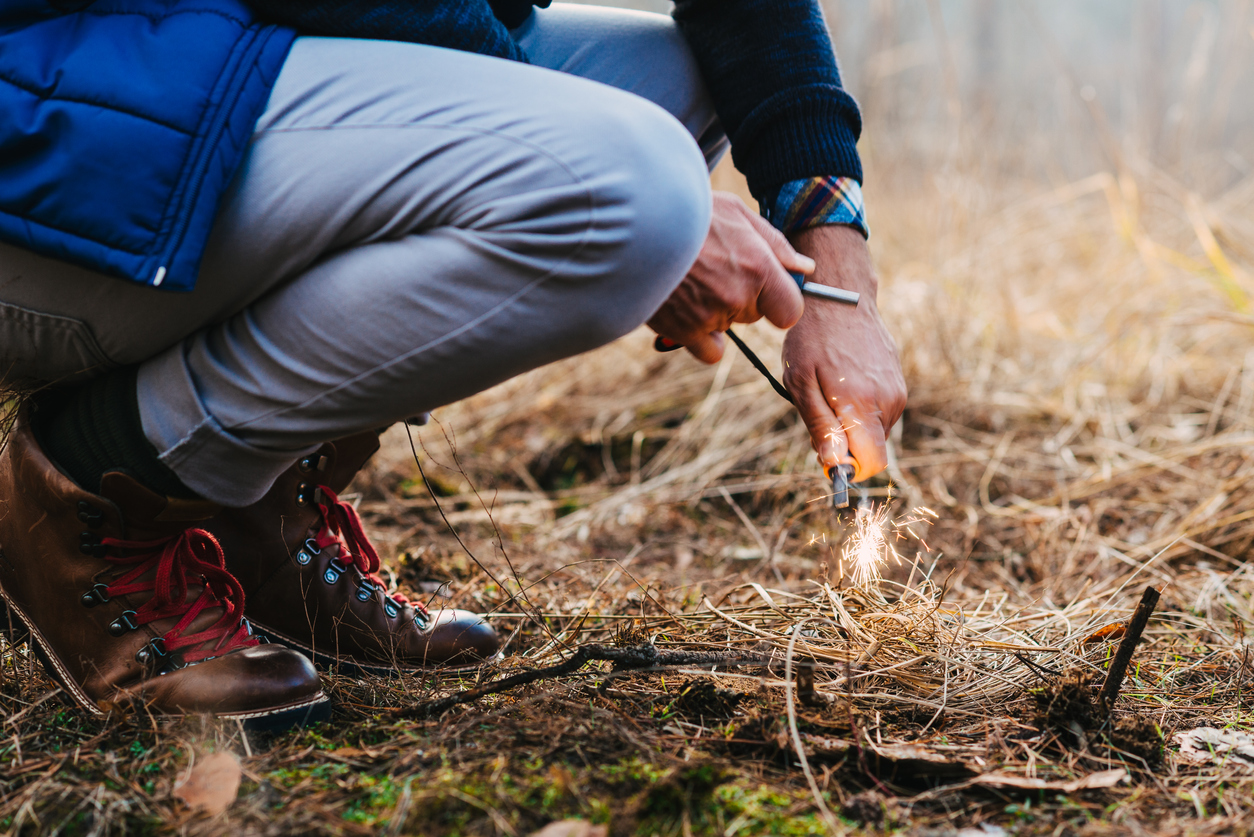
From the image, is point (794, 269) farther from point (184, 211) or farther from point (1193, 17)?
point (1193, 17)

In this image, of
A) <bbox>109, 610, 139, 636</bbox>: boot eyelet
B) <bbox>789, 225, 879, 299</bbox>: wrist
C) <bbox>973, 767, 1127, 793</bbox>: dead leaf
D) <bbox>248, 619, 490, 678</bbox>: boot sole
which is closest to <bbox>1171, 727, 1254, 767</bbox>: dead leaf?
<bbox>973, 767, 1127, 793</bbox>: dead leaf

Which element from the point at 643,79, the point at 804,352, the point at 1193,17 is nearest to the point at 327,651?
the point at 804,352

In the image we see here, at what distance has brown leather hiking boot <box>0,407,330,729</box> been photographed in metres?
0.91

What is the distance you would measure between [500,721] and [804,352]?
586 mm

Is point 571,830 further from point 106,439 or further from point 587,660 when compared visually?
point 106,439

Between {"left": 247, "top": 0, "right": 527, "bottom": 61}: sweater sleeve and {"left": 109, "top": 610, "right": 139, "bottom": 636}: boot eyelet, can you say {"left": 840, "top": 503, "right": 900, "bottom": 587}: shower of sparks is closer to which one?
{"left": 247, "top": 0, "right": 527, "bottom": 61}: sweater sleeve

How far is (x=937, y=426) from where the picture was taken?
2215 mm

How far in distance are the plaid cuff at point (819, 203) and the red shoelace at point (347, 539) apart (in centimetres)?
73

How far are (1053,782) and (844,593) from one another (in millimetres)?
374

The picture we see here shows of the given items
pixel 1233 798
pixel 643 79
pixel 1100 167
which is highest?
pixel 643 79

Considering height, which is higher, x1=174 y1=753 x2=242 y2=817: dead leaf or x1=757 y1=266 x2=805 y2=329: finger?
x1=757 y1=266 x2=805 y2=329: finger

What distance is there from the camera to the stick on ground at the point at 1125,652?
91 centimetres

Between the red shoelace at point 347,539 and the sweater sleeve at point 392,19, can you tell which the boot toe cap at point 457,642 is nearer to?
the red shoelace at point 347,539

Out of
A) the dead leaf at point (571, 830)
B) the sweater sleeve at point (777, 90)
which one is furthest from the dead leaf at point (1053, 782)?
the sweater sleeve at point (777, 90)
